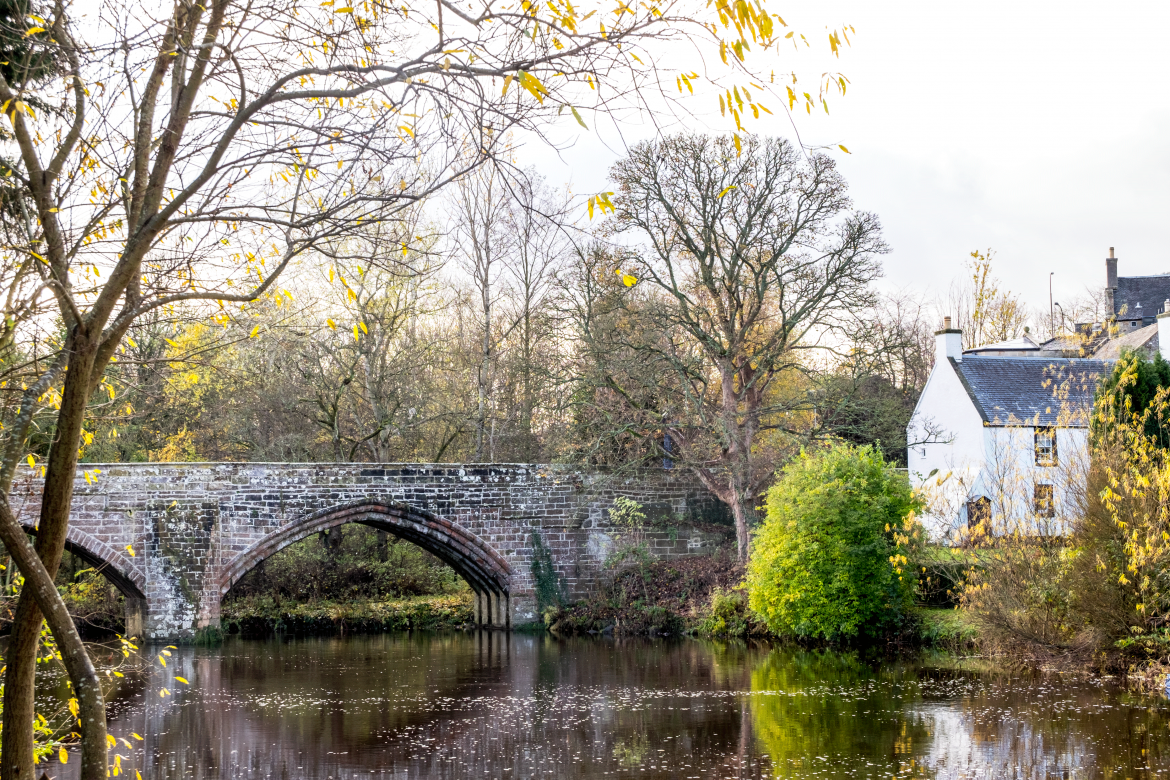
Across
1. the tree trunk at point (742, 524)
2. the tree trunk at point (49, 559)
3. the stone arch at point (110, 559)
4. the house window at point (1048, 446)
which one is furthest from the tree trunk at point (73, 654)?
the tree trunk at point (742, 524)

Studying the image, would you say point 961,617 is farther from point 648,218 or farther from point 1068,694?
point 648,218

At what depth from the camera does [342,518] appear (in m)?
20.3

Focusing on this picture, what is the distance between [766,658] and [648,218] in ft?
27.1

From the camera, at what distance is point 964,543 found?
13.3 metres

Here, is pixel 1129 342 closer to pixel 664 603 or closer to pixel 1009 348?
pixel 1009 348

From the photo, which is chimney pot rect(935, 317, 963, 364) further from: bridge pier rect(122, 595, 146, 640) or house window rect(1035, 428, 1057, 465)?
bridge pier rect(122, 595, 146, 640)

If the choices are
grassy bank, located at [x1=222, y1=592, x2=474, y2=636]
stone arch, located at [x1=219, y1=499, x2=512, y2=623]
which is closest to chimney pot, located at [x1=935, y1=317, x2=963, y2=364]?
stone arch, located at [x1=219, y1=499, x2=512, y2=623]

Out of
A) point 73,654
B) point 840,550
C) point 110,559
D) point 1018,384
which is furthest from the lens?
point 1018,384

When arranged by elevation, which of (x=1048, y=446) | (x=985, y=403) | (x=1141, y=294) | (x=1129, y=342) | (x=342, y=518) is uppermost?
(x=1141, y=294)

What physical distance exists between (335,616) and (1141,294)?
27380 mm

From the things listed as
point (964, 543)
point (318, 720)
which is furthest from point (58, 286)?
point (964, 543)

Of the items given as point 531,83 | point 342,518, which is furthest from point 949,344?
point 531,83

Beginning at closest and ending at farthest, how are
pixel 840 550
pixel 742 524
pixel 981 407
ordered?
pixel 840 550 → pixel 742 524 → pixel 981 407

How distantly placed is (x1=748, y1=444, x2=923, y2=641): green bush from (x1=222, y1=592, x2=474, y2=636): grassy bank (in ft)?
29.4
